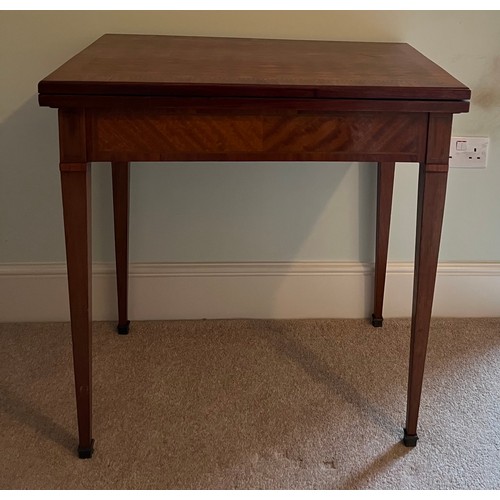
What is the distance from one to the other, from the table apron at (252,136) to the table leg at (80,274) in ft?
0.15

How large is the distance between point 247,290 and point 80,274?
0.61 m

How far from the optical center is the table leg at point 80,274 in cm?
98

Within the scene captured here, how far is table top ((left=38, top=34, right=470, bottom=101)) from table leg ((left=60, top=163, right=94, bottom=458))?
133mm

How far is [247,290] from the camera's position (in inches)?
62.4

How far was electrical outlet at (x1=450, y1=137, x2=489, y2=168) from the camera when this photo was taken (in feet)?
4.91

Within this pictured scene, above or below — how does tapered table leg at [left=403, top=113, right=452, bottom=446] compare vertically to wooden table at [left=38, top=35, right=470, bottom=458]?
below

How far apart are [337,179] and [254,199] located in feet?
0.64

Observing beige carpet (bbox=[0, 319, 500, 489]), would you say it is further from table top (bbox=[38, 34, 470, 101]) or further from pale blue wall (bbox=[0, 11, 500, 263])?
table top (bbox=[38, 34, 470, 101])

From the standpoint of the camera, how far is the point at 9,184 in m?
1.49

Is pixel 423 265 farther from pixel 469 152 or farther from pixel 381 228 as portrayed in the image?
pixel 469 152

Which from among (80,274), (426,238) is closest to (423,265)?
(426,238)

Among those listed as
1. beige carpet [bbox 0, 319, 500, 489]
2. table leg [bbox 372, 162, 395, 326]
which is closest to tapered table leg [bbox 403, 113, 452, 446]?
beige carpet [bbox 0, 319, 500, 489]

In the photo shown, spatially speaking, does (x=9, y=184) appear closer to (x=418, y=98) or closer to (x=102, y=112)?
(x=102, y=112)

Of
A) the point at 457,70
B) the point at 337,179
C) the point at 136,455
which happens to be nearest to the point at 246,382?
the point at 136,455
